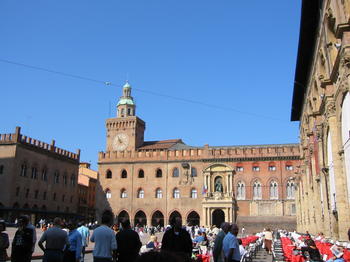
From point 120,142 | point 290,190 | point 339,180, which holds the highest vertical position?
point 120,142

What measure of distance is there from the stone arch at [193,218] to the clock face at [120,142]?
42.2 ft

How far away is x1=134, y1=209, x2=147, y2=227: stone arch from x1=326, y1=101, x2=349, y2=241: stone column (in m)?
38.3

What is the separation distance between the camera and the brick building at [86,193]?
5978cm

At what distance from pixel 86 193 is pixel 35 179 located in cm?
1881

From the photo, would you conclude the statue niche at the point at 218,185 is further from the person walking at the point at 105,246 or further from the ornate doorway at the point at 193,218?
the person walking at the point at 105,246

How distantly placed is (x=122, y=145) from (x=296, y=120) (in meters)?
26.5

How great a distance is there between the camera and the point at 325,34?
1433cm

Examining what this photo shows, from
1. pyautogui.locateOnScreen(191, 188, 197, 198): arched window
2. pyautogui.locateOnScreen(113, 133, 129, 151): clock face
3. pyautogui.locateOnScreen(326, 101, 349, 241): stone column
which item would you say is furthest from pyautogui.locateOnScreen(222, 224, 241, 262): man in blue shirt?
pyautogui.locateOnScreen(113, 133, 129, 151): clock face

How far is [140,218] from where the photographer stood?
50.2 m

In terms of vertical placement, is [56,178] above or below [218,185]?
above

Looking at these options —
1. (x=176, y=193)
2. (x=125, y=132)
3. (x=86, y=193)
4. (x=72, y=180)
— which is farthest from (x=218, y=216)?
(x=86, y=193)

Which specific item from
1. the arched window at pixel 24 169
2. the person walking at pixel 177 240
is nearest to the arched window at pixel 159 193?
the arched window at pixel 24 169

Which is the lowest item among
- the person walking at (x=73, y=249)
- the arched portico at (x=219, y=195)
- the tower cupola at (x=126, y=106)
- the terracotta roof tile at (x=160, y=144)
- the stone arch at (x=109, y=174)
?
the person walking at (x=73, y=249)

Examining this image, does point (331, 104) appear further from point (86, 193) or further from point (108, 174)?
point (86, 193)
